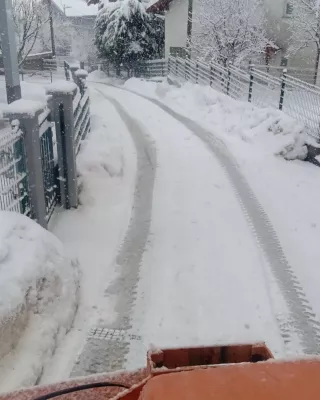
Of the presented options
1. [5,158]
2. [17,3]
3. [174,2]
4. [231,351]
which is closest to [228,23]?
[174,2]

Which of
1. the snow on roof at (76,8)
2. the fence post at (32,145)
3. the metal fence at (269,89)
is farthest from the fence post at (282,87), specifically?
the snow on roof at (76,8)

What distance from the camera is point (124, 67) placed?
100 ft

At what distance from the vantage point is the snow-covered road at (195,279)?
347 centimetres

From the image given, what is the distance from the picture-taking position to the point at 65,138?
18.4 feet

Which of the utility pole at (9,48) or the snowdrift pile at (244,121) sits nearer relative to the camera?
the snowdrift pile at (244,121)

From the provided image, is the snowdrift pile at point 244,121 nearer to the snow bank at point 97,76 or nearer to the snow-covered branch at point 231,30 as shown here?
the snow-covered branch at point 231,30

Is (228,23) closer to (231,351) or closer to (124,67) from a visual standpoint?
(124,67)

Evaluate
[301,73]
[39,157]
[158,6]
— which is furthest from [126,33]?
[39,157]

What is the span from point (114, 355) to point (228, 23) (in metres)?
19.9

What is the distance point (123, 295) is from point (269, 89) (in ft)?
28.8

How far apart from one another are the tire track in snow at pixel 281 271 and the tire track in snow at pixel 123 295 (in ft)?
4.26

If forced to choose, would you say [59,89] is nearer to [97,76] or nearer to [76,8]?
[97,76]

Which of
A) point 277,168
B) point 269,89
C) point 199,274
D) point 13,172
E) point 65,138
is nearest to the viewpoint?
point 13,172

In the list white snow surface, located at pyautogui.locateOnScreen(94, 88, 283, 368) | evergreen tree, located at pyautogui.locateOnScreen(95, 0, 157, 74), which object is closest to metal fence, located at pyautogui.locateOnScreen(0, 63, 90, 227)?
white snow surface, located at pyautogui.locateOnScreen(94, 88, 283, 368)
